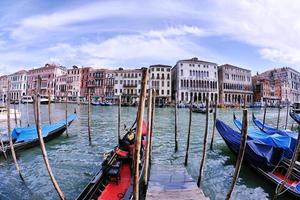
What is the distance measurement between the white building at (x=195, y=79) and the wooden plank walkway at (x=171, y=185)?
3670 centimetres

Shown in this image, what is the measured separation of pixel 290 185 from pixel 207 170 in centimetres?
231

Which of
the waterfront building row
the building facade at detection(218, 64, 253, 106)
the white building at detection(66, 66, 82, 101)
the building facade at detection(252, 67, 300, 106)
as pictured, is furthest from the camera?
the building facade at detection(252, 67, 300, 106)

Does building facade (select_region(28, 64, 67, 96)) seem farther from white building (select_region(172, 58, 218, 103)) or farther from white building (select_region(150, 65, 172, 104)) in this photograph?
white building (select_region(172, 58, 218, 103))

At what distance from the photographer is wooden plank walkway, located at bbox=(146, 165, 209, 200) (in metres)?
4.38

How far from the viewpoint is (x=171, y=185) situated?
194 inches

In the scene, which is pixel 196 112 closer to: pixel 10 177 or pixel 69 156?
pixel 69 156

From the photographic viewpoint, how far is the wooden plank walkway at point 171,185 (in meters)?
4.38

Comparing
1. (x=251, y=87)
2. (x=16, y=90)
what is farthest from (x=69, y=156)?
(x=16, y=90)

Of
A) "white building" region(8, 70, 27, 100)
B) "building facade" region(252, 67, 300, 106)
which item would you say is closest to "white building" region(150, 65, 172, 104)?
"building facade" region(252, 67, 300, 106)

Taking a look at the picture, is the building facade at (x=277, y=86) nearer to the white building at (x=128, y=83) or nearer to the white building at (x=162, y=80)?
the white building at (x=162, y=80)

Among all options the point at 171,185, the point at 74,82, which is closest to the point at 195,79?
the point at 74,82

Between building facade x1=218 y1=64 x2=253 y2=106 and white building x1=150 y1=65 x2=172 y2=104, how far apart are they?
30.1 feet

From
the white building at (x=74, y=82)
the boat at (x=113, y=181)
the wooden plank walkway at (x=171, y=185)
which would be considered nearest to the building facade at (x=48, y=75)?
the white building at (x=74, y=82)

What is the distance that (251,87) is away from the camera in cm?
4984
